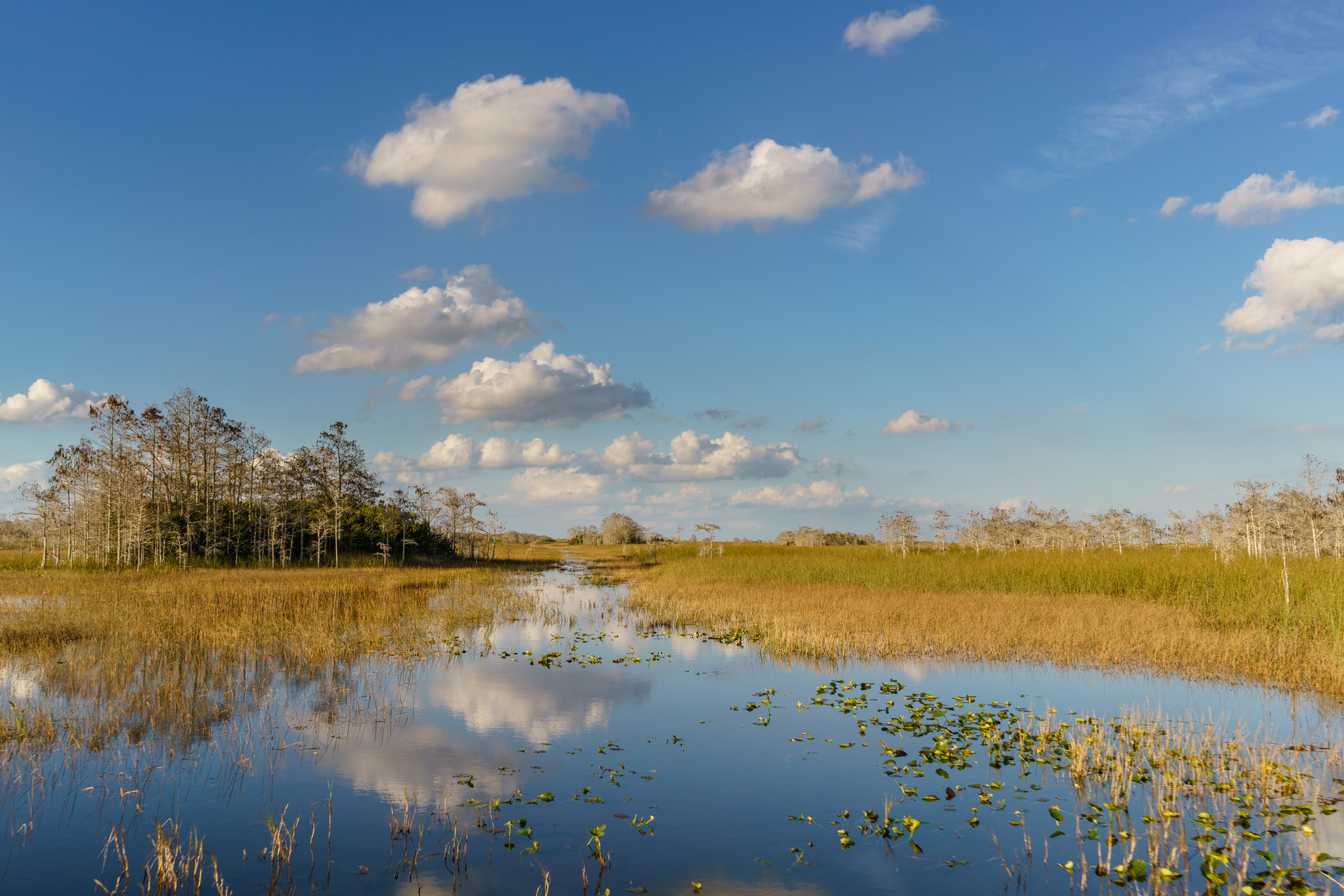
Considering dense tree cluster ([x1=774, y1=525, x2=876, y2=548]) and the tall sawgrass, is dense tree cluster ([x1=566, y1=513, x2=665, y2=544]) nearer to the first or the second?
dense tree cluster ([x1=774, y1=525, x2=876, y2=548])

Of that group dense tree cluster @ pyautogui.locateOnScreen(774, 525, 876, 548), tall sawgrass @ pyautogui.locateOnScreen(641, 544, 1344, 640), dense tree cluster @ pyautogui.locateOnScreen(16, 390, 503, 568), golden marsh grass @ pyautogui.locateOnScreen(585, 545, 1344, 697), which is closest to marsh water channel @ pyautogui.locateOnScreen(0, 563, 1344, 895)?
golden marsh grass @ pyautogui.locateOnScreen(585, 545, 1344, 697)

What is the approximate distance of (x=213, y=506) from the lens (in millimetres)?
45906

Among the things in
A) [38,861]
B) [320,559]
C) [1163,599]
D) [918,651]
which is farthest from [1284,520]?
[320,559]

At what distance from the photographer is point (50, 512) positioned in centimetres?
4256

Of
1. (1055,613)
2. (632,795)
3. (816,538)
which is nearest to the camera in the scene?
(632,795)

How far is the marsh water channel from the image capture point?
7.11 metres

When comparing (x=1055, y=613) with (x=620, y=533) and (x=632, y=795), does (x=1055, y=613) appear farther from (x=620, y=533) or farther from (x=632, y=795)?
(x=620, y=533)

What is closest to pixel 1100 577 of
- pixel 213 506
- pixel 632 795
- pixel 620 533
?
pixel 632 795

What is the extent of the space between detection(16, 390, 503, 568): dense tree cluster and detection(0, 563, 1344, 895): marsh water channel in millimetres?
34083

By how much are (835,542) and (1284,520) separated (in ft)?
164

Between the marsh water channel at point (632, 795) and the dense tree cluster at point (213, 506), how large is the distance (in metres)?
34.1

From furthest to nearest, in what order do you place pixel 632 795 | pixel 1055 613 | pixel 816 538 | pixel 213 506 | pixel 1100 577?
pixel 816 538
pixel 213 506
pixel 1100 577
pixel 1055 613
pixel 632 795

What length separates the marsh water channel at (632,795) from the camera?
23.3 feet

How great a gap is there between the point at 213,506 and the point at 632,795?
4787 centimetres
